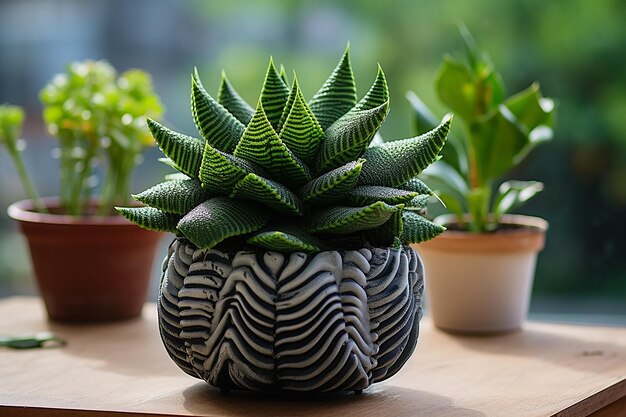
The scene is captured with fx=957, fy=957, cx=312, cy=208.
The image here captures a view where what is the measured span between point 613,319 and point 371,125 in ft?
3.00

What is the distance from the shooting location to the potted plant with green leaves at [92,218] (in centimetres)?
110

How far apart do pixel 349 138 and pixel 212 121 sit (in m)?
0.11

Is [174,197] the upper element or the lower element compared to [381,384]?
upper

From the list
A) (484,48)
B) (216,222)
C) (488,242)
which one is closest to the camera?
(216,222)

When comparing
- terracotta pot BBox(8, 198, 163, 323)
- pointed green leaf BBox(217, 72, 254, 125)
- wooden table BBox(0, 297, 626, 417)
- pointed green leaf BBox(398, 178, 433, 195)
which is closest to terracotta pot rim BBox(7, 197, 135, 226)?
terracotta pot BBox(8, 198, 163, 323)

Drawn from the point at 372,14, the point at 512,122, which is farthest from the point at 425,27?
the point at 512,122

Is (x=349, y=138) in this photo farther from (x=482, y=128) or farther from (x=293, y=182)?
(x=482, y=128)

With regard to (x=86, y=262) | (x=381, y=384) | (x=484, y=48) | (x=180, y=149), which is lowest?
(x=381, y=384)

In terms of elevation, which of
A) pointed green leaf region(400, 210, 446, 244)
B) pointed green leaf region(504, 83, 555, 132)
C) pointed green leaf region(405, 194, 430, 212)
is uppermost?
pointed green leaf region(504, 83, 555, 132)

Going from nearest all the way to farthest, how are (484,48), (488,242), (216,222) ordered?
(216,222)
(488,242)
(484,48)

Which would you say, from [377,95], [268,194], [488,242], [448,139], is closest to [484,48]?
[448,139]

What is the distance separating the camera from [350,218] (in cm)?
69

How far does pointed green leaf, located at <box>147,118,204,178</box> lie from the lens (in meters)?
0.74

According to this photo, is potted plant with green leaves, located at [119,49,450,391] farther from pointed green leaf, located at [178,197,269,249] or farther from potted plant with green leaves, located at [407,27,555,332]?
potted plant with green leaves, located at [407,27,555,332]
